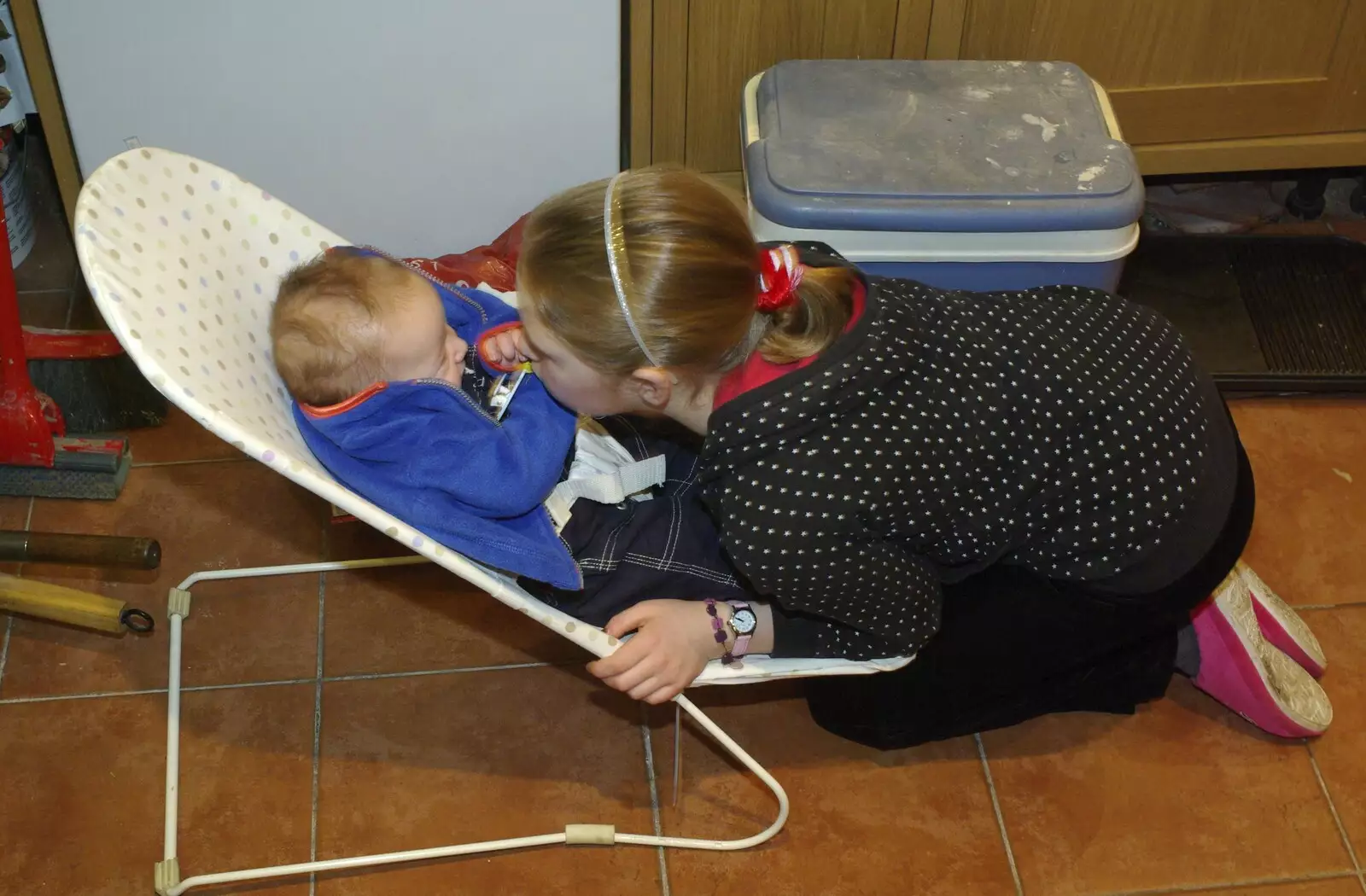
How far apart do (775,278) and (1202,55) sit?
3.54 ft

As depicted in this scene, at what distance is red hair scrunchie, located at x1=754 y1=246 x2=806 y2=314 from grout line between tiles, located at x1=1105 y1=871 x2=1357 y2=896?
816mm

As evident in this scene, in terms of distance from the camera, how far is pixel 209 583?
173cm

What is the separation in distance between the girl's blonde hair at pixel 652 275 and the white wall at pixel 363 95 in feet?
2.35

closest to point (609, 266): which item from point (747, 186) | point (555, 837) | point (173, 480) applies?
point (747, 186)

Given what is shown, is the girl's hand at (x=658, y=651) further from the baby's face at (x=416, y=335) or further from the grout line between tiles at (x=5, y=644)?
the grout line between tiles at (x=5, y=644)

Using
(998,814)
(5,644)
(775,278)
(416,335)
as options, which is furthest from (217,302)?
(998,814)

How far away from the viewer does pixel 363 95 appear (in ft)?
5.83

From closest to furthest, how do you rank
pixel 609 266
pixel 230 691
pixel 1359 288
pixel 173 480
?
1. pixel 609 266
2. pixel 230 691
3. pixel 173 480
4. pixel 1359 288

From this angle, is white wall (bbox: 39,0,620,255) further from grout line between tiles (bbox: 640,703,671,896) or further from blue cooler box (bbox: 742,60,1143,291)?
grout line between tiles (bbox: 640,703,671,896)

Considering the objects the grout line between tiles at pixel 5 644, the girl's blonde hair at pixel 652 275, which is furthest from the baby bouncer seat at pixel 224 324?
the grout line between tiles at pixel 5 644

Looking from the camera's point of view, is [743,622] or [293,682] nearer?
[743,622]

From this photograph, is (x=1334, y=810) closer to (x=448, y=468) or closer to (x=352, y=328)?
(x=448, y=468)

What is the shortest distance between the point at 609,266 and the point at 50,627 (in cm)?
104

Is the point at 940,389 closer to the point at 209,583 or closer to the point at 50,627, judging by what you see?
the point at 209,583
